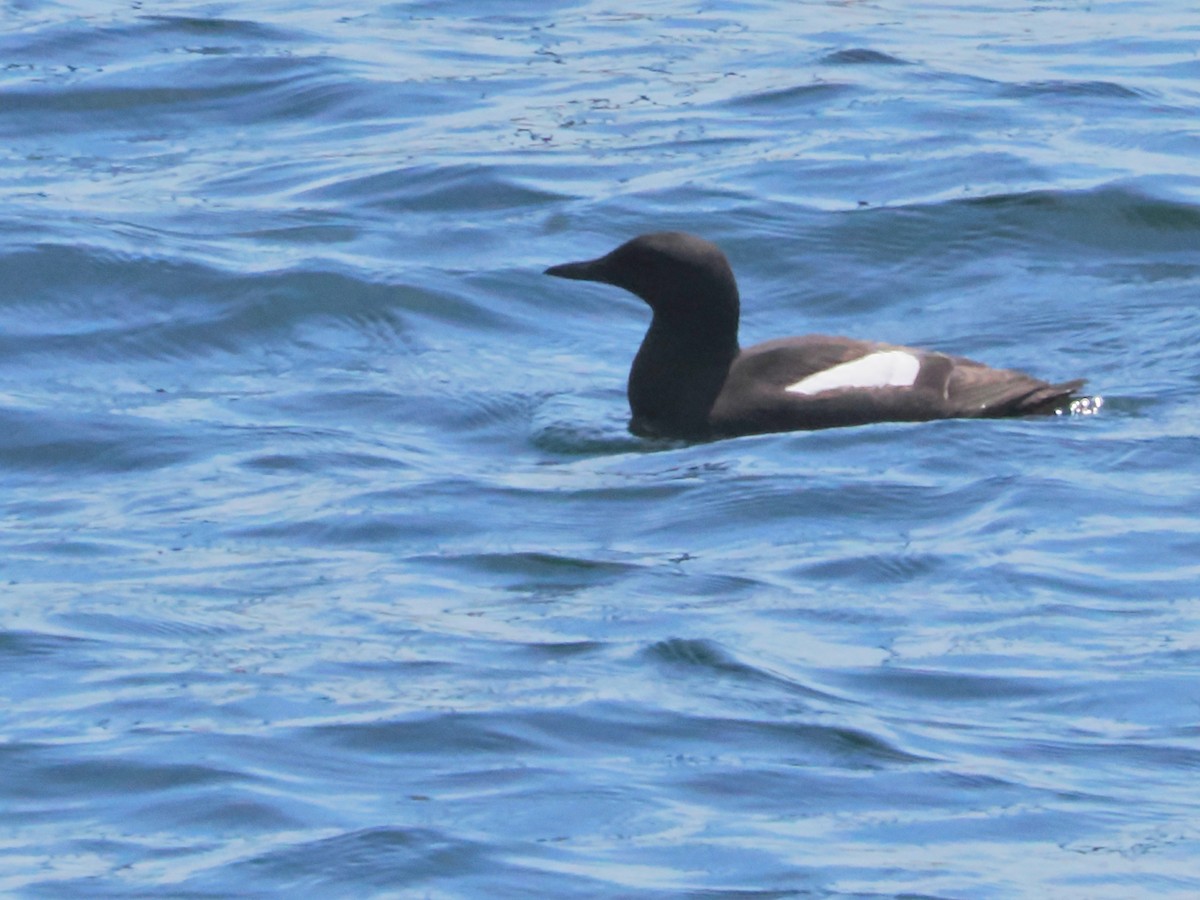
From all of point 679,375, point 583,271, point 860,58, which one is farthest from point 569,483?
point 860,58

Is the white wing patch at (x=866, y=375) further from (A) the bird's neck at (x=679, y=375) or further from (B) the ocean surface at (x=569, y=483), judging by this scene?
(A) the bird's neck at (x=679, y=375)

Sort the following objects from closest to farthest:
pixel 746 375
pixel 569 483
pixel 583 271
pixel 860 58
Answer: pixel 569 483, pixel 746 375, pixel 583 271, pixel 860 58

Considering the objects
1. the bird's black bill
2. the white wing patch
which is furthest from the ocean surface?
the bird's black bill

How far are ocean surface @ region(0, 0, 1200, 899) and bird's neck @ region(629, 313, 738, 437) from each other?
171 millimetres

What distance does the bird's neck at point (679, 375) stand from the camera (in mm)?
9609

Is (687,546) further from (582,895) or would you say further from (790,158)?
(790,158)

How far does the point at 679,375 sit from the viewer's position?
9.70 meters

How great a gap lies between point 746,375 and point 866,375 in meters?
0.42

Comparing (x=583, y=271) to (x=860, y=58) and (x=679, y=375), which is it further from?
(x=860, y=58)

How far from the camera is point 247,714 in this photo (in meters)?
6.38

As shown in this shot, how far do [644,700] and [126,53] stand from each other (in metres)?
10.2

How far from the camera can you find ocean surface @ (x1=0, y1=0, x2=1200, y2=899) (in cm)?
579

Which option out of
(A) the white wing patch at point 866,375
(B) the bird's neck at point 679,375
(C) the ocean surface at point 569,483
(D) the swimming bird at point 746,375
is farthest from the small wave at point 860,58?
(A) the white wing patch at point 866,375

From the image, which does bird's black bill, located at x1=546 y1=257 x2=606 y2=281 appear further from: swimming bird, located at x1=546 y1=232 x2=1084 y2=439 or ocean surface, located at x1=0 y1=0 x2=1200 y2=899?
ocean surface, located at x1=0 y1=0 x2=1200 y2=899
